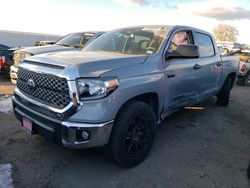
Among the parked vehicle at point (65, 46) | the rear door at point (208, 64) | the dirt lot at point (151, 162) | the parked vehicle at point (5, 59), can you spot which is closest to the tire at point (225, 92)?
the rear door at point (208, 64)

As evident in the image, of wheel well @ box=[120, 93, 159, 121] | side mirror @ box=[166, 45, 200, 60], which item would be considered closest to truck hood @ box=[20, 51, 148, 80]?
wheel well @ box=[120, 93, 159, 121]

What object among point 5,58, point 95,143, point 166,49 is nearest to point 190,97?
point 166,49

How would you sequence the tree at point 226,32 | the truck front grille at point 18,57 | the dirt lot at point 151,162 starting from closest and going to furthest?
the dirt lot at point 151,162, the truck front grille at point 18,57, the tree at point 226,32

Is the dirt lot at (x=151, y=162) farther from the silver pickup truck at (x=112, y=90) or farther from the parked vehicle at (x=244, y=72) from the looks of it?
the parked vehicle at (x=244, y=72)

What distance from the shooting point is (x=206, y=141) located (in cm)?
472

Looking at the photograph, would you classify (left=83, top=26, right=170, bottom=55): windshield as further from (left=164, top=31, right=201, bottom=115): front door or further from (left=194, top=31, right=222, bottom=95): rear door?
(left=194, top=31, right=222, bottom=95): rear door

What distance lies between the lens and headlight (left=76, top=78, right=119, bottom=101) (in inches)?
117

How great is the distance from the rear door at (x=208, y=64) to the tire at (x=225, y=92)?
→ 0.75 meters

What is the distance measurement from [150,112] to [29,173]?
5.47 ft

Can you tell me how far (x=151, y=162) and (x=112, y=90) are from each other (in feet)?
4.39

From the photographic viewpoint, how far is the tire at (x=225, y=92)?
686 cm

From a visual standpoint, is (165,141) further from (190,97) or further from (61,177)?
(61,177)

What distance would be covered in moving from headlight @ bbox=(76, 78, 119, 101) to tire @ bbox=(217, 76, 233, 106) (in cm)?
458

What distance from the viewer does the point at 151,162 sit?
3.84 meters
